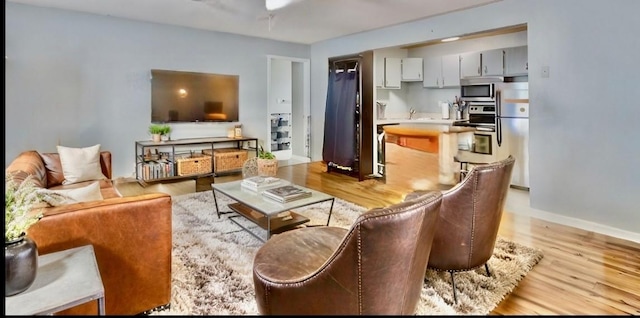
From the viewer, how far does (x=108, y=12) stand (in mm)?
4750

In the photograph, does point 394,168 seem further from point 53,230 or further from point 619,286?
point 53,230

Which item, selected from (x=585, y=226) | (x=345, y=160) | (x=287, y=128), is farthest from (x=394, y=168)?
(x=287, y=128)

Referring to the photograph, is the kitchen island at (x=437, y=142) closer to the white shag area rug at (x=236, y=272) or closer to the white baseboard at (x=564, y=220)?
the white baseboard at (x=564, y=220)

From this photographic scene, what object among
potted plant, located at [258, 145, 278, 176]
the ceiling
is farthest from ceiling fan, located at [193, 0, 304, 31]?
potted plant, located at [258, 145, 278, 176]

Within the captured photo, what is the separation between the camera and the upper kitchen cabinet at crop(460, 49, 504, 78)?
216 inches

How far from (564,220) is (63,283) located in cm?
402

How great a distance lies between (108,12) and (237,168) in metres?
2.74

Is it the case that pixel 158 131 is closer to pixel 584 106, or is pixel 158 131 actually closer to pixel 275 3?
pixel 275 3

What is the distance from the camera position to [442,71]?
6305mm

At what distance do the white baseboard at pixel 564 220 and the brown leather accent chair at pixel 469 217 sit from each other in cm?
172

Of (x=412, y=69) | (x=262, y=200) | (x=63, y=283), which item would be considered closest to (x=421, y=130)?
(x=412, y=69)

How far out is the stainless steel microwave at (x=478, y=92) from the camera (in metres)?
5.56

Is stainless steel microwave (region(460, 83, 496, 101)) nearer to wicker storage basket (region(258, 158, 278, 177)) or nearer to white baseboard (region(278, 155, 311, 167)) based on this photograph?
white baseboard (region(278, 155, 311, 167))

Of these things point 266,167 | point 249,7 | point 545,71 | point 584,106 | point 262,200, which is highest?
point 249,7
